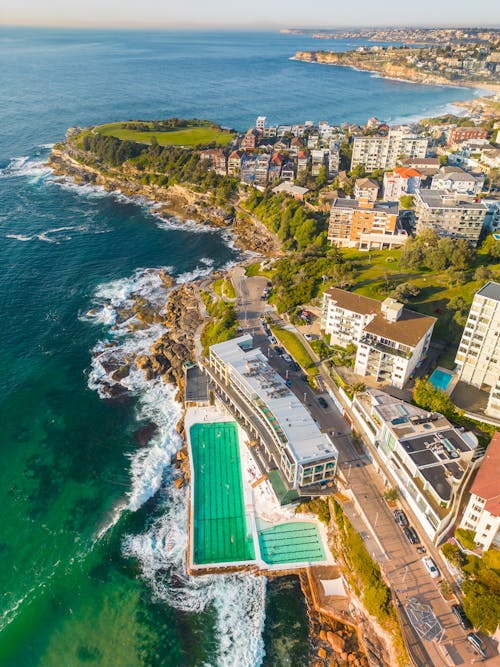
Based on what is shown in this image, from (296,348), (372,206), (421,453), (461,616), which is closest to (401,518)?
(421,453)

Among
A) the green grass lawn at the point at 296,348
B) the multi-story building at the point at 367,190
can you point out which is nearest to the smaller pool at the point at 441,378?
the green grass lawn at the point at 296,348

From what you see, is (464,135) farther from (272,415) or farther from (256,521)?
(256,521)

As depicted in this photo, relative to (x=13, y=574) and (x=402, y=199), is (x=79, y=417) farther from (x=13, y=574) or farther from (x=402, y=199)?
(x=402, y=199)

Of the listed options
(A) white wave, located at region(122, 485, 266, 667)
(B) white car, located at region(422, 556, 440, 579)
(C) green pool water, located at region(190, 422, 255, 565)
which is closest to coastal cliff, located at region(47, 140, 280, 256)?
(C) green pool water, located at region(190, 422, 255, 565)

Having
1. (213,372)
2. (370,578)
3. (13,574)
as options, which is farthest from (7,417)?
(370,578)

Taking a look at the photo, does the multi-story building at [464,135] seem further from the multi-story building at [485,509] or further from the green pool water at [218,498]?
the multi-story building at [485,509]

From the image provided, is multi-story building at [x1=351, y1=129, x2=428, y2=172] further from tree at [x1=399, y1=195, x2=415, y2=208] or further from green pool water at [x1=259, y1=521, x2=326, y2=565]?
green pool water at [x1=259, y1=521, x2=326, y2=565]
